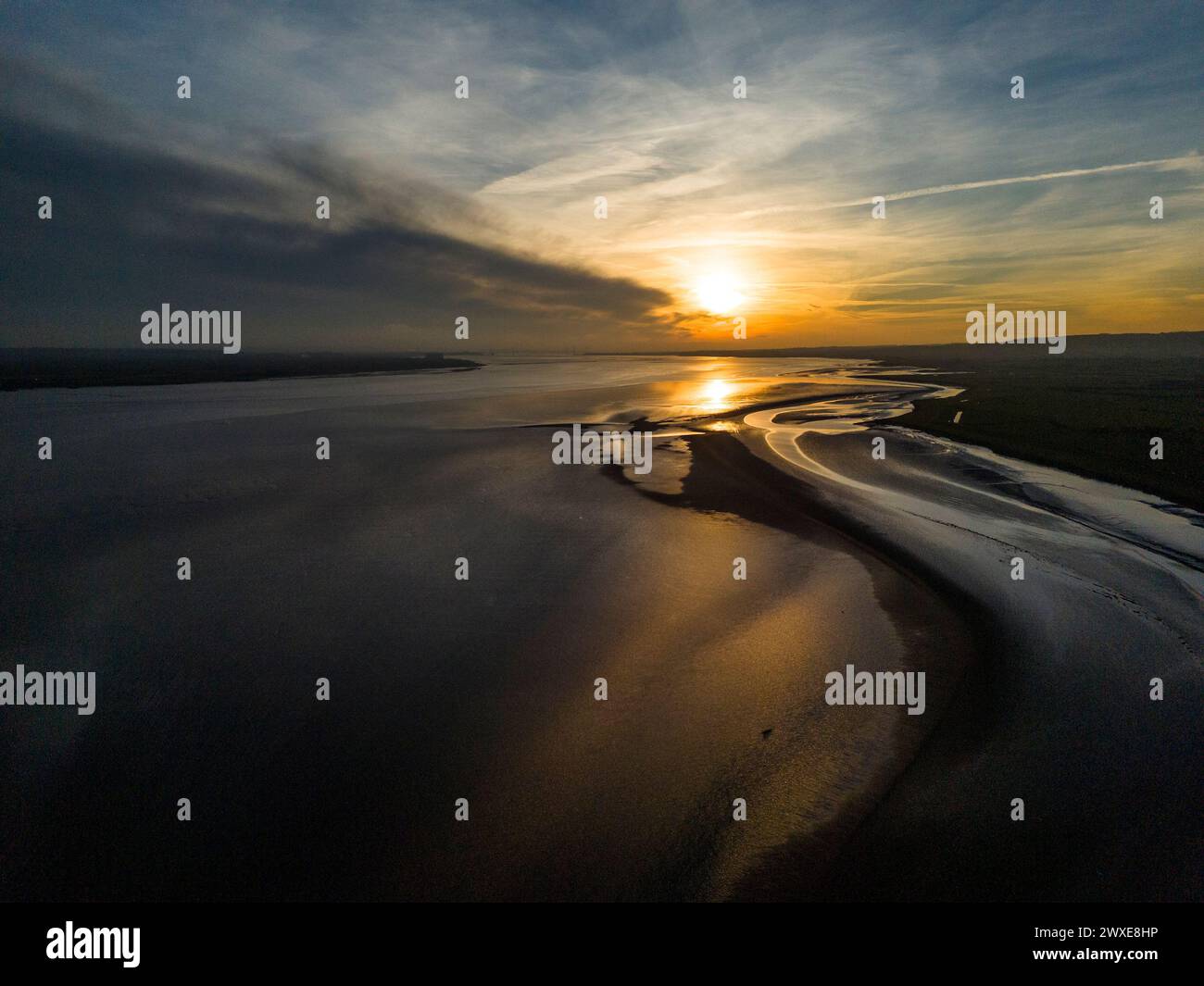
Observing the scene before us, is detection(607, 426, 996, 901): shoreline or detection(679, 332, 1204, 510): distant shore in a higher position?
detection(679, 332, 1204, 510): distant shore

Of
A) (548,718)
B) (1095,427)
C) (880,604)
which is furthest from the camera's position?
(1095,427)

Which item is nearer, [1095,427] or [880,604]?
[880,604]

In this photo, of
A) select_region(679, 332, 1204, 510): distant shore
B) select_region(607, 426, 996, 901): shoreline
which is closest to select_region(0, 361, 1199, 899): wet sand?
select_region(607, 426, 996, 901): shoreline

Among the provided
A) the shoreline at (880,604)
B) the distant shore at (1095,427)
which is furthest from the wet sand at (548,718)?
the distant shore at (1095,427)

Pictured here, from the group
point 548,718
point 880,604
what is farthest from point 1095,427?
point 548,718

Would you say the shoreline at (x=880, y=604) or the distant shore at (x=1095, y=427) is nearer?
the shoreline at (x=880, y=604)

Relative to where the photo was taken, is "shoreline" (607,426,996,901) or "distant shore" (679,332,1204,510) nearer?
"shoreline" (607,426,996,901)

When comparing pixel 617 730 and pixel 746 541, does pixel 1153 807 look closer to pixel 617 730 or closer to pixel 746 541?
pixel 617 730

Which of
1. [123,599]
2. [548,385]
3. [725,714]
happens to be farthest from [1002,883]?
[548,385]

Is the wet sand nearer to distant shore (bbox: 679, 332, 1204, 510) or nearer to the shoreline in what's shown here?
the shoreline

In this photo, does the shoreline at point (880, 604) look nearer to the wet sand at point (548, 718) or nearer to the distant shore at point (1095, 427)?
the wet sand at point (548, 718)

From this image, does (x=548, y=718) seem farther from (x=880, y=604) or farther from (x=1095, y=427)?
(x=1095, y=427)
